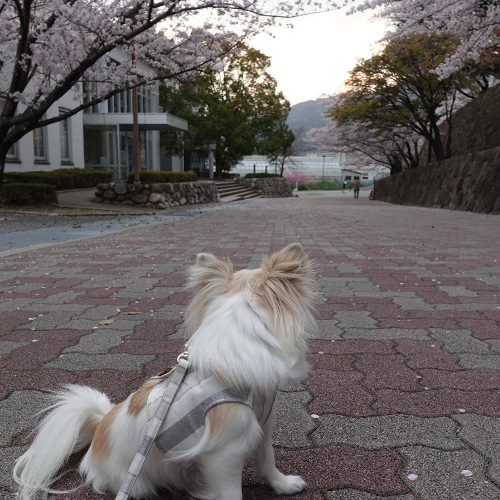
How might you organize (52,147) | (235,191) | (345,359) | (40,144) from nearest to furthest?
(345,359)
(40,144)
(52,147)
(235,191)

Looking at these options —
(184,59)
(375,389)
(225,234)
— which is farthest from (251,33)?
(375,389)

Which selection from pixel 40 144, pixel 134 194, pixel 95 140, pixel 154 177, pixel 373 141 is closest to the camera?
pixel 134 194

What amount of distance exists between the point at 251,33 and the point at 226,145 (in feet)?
96.4

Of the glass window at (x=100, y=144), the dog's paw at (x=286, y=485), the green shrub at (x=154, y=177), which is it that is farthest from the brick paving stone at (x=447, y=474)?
the glass window at (x=100, y=144)

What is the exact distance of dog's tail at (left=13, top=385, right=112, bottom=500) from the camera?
1793 millimetres

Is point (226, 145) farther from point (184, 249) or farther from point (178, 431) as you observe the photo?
point (178, 431)

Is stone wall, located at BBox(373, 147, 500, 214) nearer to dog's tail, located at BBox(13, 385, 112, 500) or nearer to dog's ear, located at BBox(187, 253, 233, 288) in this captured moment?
dog's ear, located at BBox(187, 253, 233, 288)

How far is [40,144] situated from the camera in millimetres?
24516

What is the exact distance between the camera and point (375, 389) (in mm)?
2686

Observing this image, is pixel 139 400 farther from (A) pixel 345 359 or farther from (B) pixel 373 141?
(B) pixel 373 141

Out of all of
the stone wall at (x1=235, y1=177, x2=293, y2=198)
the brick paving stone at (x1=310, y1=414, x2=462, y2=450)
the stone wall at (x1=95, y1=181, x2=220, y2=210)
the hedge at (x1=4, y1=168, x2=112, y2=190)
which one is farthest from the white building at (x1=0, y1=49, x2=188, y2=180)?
the brick paving stone at (x1=310, y1=414, x2=462, y2=450)

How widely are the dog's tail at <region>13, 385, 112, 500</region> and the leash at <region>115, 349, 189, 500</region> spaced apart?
430mm

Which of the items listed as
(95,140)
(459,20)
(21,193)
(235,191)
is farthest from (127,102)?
(459,20)

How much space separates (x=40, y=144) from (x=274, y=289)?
85.0 feet
